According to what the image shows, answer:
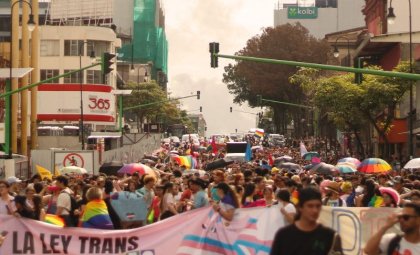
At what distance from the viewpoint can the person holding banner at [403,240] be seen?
8039 mm

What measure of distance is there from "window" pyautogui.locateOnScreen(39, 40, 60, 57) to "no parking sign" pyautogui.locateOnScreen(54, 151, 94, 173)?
50.2 metres

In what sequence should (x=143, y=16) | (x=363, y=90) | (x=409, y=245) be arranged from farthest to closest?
1. (x=143, y=16)
2. (x=363, y=90)
3. (x=409, y=245)

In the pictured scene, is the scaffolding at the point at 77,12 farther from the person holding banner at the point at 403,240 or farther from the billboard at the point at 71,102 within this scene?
the person holding banner at the point at 403,240

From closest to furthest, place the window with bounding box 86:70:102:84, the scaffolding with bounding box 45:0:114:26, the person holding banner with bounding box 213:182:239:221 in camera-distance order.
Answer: the person holding banner with bounding box 213:182:239:221
the window with bounding box 86:70:102:84
the scaffolding with bounding box 45:0:114:26

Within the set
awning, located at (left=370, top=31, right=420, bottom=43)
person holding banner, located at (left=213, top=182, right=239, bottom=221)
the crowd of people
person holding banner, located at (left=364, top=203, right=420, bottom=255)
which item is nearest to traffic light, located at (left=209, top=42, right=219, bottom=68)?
the crowd of people

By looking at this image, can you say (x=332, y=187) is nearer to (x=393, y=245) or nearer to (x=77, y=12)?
(x=393, y=245)

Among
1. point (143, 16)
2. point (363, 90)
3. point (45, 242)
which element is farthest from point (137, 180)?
point (143, 16)

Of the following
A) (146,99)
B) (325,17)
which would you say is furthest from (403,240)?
(325,17)

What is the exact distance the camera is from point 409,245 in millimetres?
8086

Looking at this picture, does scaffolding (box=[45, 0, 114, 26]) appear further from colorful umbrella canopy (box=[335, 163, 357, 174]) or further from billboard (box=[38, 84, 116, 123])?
colorful umbrella canopy (box=[335, 163, 357, 174])

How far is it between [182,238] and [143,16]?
408ft

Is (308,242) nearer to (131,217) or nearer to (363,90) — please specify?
(131,217)

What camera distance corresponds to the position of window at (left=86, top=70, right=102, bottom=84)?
3312 inches

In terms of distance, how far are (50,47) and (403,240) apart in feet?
254
